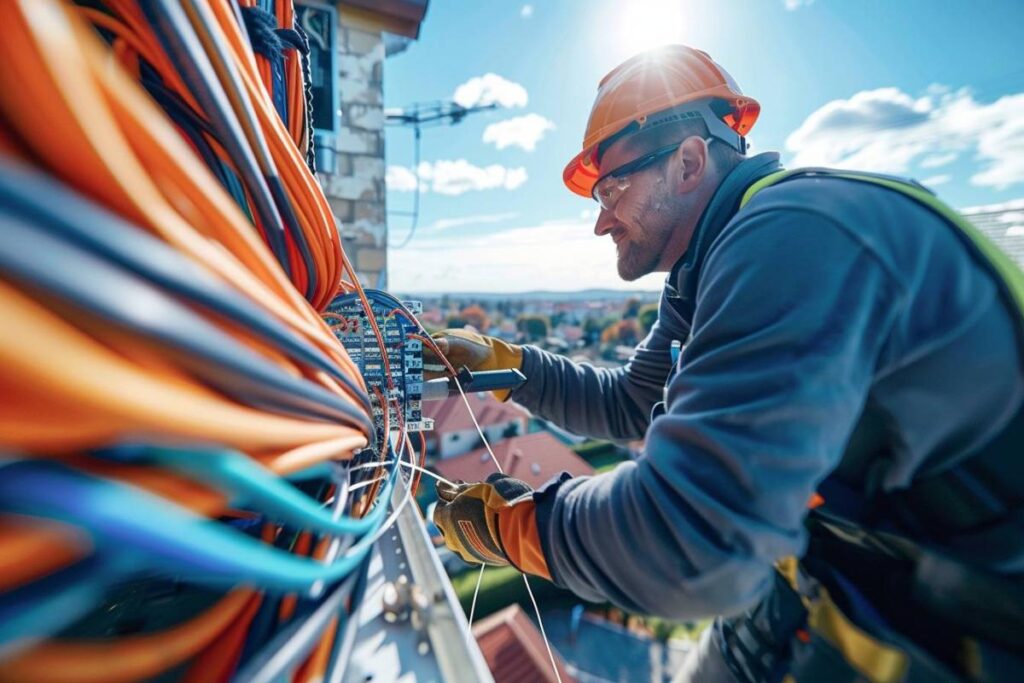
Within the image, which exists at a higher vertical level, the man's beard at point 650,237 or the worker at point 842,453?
the man's beard at point 650,237

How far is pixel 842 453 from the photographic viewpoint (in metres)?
0.63

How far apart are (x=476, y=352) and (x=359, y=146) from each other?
4.63ft

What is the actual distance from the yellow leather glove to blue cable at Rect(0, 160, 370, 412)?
1.05 metres

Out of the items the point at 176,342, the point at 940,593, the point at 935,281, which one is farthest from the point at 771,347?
the point at 176,342

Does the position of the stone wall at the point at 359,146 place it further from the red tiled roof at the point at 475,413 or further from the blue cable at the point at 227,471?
the red tiled roof at the point at 475,413

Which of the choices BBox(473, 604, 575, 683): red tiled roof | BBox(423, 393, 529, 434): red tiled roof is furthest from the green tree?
BBox(473, 604, 575, 683): red tiled roof

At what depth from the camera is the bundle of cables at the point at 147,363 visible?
0.73ft

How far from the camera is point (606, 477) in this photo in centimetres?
75

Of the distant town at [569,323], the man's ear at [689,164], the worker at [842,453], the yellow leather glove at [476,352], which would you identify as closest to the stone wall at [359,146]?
the yellow leather glove at [476,352]

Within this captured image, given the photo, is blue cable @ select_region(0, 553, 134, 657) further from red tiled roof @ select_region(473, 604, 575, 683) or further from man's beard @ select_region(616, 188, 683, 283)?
red tiled roof @ select_region(473, 604, 575, 683)

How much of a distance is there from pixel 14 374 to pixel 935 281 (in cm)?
94

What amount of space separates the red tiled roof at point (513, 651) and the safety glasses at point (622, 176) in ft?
9.56

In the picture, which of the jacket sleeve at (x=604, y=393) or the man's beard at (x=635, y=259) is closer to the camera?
the man's beard at (x=635, y=259)

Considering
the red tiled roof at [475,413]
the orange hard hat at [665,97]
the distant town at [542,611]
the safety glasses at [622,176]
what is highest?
the orange hard hat at [665,97]
